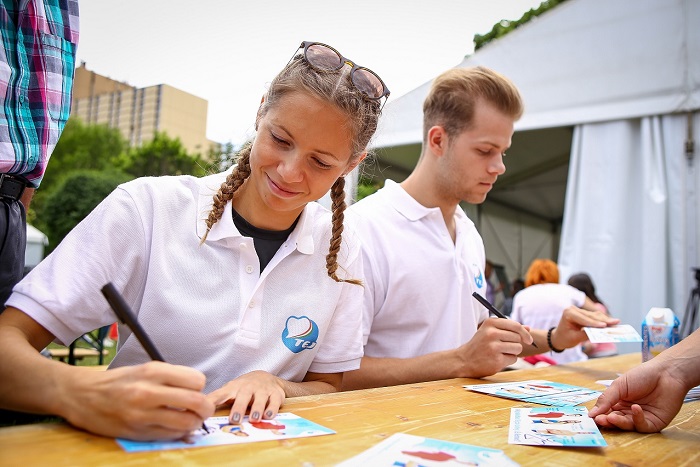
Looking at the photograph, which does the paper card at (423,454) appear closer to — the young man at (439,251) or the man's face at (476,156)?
the young man at (439,251)

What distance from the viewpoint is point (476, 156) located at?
93.7 inches

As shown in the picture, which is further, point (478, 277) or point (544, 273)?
point (544, 273)

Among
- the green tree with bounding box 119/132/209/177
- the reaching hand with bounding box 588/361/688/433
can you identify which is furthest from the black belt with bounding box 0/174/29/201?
the green tree with bounding box 119/132/209/177

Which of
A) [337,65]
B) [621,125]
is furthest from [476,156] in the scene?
[621,125]

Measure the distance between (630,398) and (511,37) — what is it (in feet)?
16.8

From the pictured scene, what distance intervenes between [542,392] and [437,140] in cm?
120

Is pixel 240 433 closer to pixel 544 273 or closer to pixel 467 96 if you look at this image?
pixel 467 96

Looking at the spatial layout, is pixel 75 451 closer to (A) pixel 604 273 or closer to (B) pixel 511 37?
(A) pixel 604 273

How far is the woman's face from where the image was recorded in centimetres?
141

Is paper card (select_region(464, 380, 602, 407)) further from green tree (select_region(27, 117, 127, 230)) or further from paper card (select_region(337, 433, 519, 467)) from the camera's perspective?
green tree (select_region(27, 117, 127, 230))

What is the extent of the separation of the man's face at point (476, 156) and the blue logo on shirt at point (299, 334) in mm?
1101

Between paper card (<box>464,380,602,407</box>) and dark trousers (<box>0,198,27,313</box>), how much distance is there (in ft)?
4.07

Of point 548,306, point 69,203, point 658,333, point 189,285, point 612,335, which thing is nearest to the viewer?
point 189,285

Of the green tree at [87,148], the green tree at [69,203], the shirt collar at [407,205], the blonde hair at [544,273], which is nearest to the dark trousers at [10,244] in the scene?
the shirt collar at [407,205]
